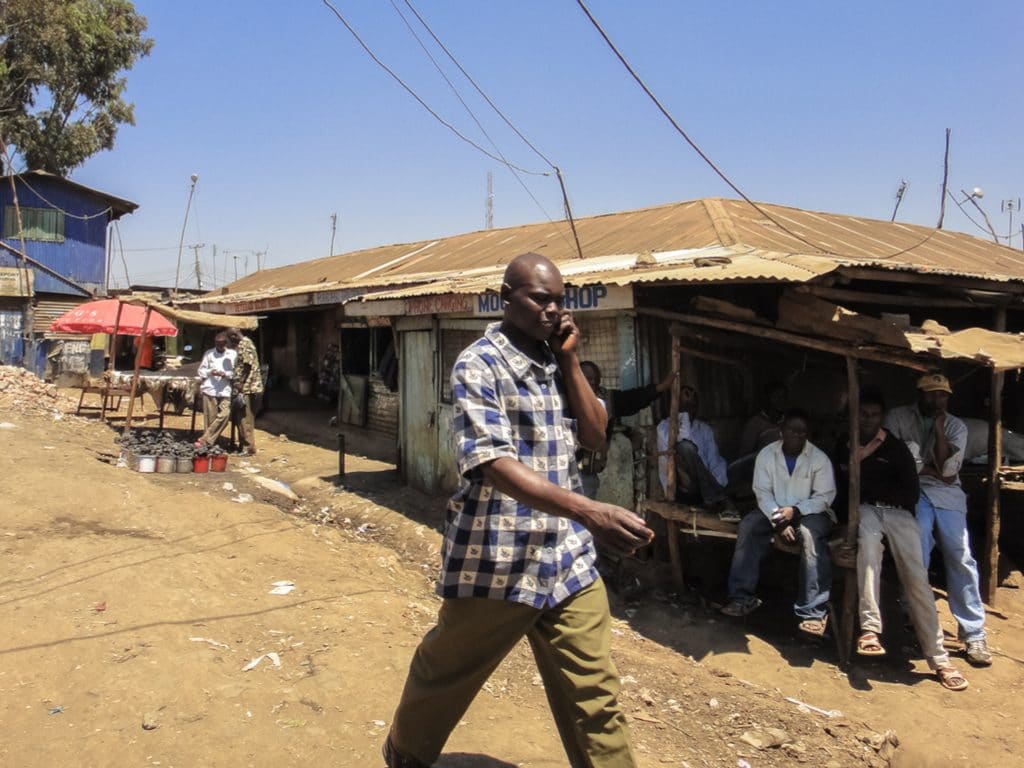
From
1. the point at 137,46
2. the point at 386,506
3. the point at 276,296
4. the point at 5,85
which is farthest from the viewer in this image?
the point at 137,46

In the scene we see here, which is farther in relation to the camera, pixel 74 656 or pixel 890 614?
pixel 890 614

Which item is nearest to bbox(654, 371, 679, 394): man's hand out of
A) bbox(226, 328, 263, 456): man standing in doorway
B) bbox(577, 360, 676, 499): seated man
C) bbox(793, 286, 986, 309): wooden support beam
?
bbox(577, 360, 676, 499): seated man

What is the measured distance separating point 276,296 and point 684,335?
1041 cm

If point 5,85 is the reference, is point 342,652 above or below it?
below

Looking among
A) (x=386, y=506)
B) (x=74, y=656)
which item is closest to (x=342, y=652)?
(x=74, y=656)

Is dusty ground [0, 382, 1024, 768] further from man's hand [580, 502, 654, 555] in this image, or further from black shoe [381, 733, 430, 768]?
man's hand [580, 502, 654, 555]

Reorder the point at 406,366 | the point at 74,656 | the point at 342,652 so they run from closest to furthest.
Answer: the point at 74,656, the point at 342,652, the point at 406,366

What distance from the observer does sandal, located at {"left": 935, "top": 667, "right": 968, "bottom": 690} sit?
4.66m

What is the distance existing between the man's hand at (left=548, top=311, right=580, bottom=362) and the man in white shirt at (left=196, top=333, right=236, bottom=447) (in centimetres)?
903

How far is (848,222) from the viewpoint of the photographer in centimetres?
1295

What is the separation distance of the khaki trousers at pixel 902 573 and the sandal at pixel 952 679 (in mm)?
40

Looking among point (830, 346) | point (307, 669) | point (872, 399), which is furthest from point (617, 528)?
point (872, 399)

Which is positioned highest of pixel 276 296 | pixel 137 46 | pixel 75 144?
pixel 137 46

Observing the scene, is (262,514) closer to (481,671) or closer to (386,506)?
(386,506)
